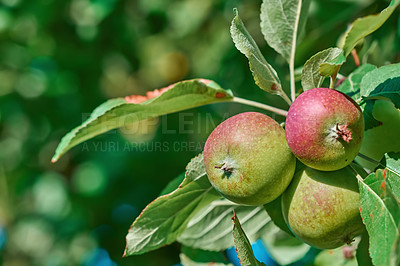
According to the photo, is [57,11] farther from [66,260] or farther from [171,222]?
[171,222]

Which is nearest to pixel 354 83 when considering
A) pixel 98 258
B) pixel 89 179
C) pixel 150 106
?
pixel 150 106

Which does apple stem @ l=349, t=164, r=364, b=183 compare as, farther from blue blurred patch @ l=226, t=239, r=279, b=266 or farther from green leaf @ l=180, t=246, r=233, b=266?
blue blurred patch @ l=226, t=239, r=279, b=266

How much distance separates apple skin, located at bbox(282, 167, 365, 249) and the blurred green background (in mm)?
1072

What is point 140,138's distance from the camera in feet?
10.3

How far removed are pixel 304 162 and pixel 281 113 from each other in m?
0.18

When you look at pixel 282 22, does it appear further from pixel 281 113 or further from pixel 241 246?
pixel 241 246

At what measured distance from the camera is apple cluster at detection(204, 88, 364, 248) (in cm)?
86

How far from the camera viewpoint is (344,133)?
844 mm

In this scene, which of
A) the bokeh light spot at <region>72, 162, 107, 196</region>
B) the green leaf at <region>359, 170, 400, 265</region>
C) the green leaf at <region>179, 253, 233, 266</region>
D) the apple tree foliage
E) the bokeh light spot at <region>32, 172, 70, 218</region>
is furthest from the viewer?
the bokeh light spot at <region>32, 172, 70, 218</region>

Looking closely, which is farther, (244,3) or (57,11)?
(57,11)

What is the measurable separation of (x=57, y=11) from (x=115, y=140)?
0.90m

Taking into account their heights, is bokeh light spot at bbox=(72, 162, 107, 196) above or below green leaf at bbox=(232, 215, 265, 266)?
below

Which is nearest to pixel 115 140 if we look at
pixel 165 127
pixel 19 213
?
pixel 165 127

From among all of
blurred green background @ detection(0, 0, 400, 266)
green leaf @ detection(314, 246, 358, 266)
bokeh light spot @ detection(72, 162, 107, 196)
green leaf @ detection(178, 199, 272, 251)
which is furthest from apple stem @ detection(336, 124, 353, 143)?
bokeh light spot @ detection(72, 162, 107, 196)
